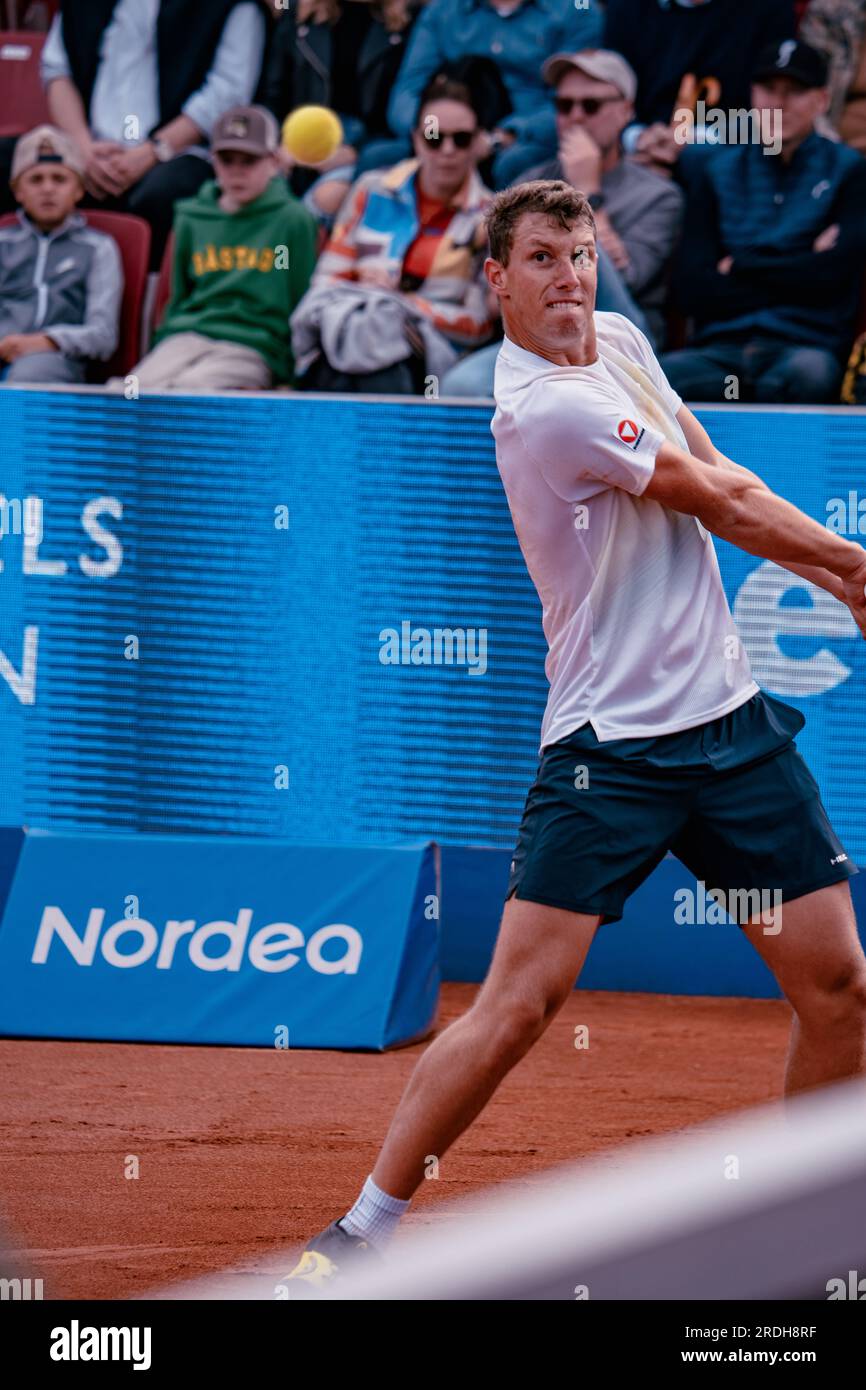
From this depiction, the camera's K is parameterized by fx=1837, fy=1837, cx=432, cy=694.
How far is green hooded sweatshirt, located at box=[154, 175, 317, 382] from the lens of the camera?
8.73 m

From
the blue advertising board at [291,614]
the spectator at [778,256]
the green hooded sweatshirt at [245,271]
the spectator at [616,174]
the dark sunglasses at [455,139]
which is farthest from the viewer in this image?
the green hooded sweatshirt at [245,271]

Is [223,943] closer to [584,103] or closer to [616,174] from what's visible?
[616,174]

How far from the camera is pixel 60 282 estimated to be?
9062mm

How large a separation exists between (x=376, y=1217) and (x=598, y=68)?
641 centimetres

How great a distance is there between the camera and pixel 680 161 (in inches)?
347

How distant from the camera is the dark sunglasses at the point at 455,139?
853cm

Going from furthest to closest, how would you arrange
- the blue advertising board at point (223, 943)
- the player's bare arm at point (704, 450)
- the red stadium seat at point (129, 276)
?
the red stadium seat at point (129, 276) < the blue advertising board at point (223, 943) < the player's bare arm at point (704, 450)

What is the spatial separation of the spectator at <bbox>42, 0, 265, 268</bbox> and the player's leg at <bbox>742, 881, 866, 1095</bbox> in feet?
23.3

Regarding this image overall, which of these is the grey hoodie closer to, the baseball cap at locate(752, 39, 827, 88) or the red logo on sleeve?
the baseball cap at locate(752, 39, 827, 88)

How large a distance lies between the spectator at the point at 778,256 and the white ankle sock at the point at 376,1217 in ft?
17.0

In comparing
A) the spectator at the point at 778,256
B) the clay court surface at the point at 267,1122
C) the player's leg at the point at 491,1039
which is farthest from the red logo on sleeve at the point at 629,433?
→ the spectator at the point at 778,256

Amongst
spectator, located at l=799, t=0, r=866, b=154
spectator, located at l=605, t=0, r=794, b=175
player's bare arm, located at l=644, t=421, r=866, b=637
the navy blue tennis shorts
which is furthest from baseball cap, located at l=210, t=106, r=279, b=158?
the navy blue tennis shorts

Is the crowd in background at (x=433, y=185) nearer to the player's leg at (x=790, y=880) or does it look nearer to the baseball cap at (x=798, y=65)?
the baseball cap at (x=798, y=65)

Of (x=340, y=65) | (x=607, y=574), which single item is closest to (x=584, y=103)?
(x=340, y=65)
